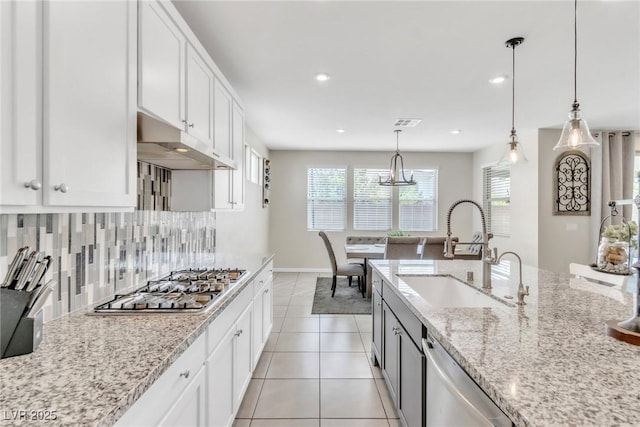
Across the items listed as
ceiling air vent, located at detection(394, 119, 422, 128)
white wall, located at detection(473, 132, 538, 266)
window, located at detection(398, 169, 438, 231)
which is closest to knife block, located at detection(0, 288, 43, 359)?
ceiling air vent, located at detection(394, 119, 422, 128)

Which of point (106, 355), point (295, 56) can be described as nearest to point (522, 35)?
point (295, 56)

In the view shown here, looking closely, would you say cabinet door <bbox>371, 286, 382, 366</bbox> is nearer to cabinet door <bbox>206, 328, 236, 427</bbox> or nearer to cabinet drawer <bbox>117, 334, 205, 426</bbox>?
cabinet door <bbox>206, 328, 236, 427</bbox>

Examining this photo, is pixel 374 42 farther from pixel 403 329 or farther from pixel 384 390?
pixel 384 390

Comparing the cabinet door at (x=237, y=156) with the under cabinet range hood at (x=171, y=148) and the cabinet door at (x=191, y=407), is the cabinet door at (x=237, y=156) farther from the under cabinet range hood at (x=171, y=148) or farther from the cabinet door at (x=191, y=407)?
the cabinet door at (x=191, y=407)

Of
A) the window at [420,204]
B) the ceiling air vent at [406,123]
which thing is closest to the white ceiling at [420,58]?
the ceiling air vent at [406,123]

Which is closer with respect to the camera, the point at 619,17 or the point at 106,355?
the point at 106,355

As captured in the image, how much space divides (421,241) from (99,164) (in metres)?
4.00

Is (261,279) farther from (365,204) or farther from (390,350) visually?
(365,204)

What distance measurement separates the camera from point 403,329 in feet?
5.82

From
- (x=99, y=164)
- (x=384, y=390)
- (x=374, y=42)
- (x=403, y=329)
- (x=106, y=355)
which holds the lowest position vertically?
(x=384, y=390)

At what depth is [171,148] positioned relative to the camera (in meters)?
1.62

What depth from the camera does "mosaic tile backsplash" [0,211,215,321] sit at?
1226 mm

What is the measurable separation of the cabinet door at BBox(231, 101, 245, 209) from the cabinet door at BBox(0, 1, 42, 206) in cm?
185

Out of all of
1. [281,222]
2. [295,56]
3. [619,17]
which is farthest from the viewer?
[281,222]
